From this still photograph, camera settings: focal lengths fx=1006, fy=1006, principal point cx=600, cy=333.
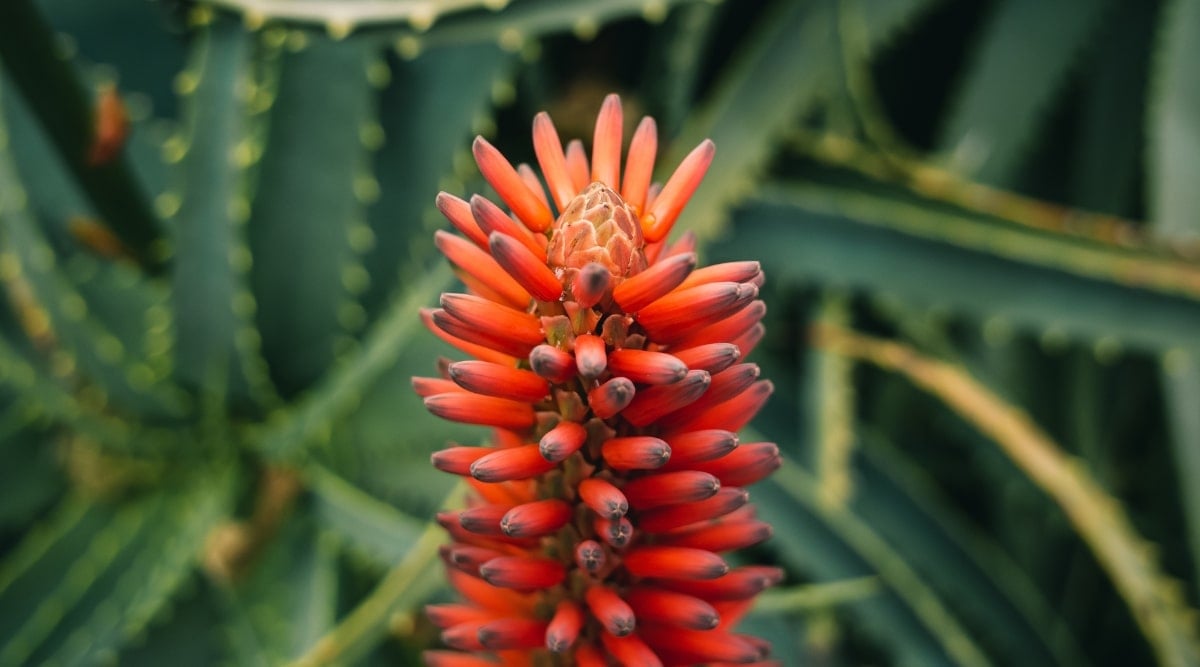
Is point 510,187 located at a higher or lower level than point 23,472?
higher

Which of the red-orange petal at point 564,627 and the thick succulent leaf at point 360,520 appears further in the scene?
the thick succulent leaf at point 360,520

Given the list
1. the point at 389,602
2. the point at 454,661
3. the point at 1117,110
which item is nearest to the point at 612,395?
the point at 454,661

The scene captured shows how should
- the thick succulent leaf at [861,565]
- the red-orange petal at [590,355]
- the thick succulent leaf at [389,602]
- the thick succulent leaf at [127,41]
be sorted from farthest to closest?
the thick succulent leaf at [127,41] → the thick succulent leaf at [861,565] → the thick succulent leaf at [389,602] → the red-orange petal at [590,355]

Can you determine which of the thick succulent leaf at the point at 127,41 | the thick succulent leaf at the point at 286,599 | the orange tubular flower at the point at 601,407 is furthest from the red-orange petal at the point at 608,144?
the thick succulent leaf at the point at 127,41

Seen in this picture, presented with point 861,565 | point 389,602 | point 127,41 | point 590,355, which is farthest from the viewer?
point 127,41

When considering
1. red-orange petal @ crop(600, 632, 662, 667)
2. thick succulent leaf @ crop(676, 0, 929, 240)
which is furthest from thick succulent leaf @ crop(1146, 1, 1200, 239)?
red-orange petal @ crop(600, 632, 662, 667)

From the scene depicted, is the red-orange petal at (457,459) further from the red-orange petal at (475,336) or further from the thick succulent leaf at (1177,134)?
the thick succulent leaf at (1177,134)

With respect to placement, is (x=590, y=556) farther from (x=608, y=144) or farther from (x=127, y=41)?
(x=127, y=41)
